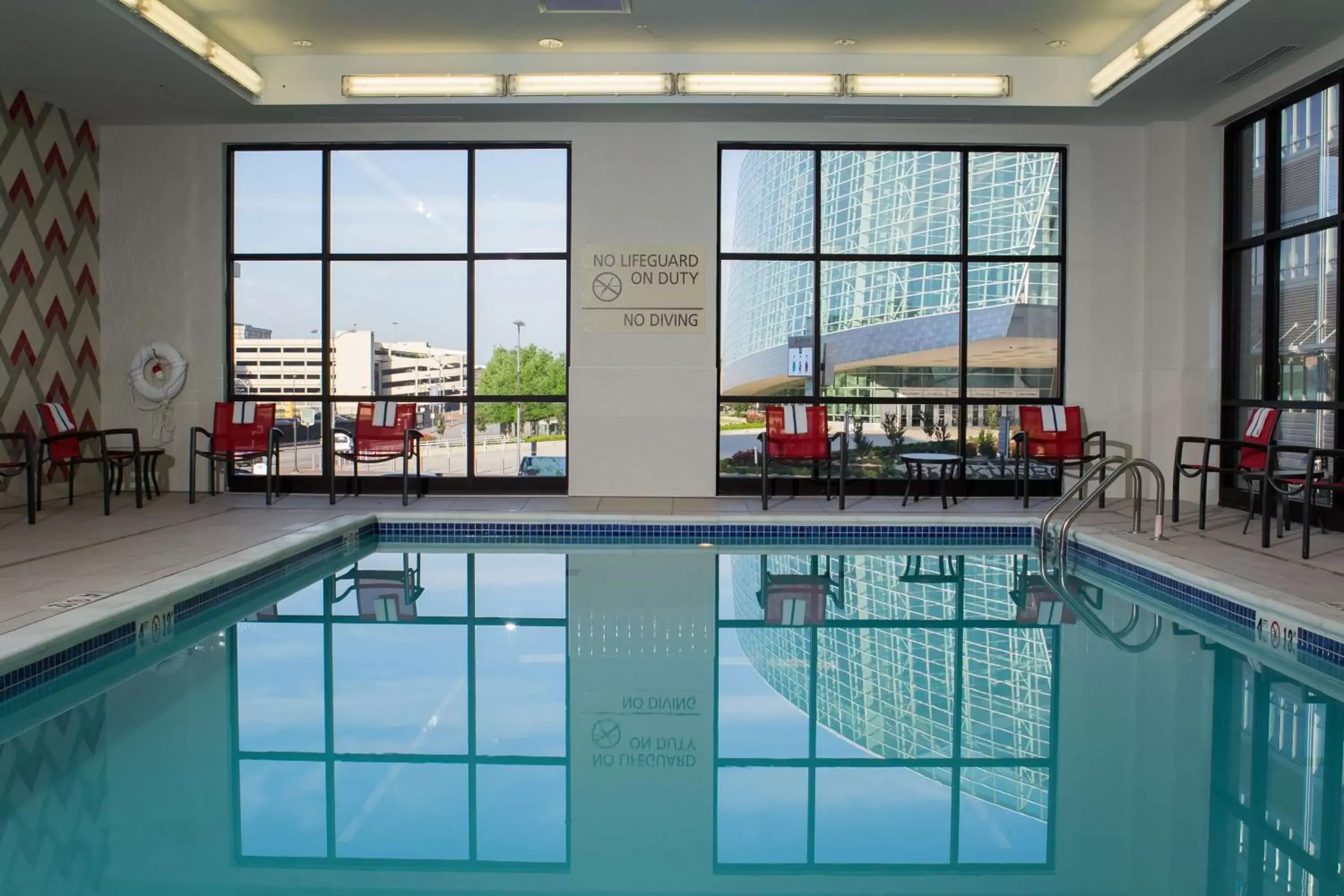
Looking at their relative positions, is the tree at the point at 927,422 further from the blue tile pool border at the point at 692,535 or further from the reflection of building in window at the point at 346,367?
the reflection of building in window at the point at 346,367

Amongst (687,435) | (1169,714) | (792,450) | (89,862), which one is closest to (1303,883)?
(1169,714)

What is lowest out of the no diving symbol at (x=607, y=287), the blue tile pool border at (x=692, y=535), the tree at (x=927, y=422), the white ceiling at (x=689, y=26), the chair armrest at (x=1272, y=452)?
the blue tile pool border at (x=692, y=535)

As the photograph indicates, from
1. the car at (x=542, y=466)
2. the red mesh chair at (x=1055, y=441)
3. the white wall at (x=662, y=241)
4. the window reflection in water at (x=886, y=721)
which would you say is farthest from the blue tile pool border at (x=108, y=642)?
the red mesh chair at (x=1055, y=441)

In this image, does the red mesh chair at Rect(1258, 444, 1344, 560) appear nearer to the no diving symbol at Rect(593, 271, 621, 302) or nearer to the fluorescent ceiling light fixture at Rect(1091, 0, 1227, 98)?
the fluorescent ceiling light fixture at Rect(1091, 0, 1227, 98)

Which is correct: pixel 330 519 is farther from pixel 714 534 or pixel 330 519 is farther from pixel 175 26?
pixel 175 26

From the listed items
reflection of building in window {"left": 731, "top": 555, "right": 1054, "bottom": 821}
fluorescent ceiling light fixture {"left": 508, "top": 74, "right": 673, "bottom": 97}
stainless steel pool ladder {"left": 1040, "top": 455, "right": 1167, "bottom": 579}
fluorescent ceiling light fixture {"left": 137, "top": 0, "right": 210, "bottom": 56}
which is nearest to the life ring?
fluorescent ceiling light fixture {"left": 137, "top": 0, "right": 210, "bottom": 56}

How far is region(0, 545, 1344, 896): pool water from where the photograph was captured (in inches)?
92.0

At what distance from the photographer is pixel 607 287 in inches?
324

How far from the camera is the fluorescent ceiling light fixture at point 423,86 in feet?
24.5

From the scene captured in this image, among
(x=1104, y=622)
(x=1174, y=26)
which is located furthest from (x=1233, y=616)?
(x=1174, y=26)

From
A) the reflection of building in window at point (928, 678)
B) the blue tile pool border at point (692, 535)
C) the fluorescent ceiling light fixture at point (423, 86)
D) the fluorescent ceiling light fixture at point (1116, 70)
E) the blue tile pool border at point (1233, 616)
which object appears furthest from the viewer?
the fluorescent ceiling light fixture at point (423, 86)

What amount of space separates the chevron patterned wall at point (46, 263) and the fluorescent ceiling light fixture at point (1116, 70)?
7.61m

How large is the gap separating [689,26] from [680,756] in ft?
17.7

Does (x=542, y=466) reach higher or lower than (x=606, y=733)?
higher
